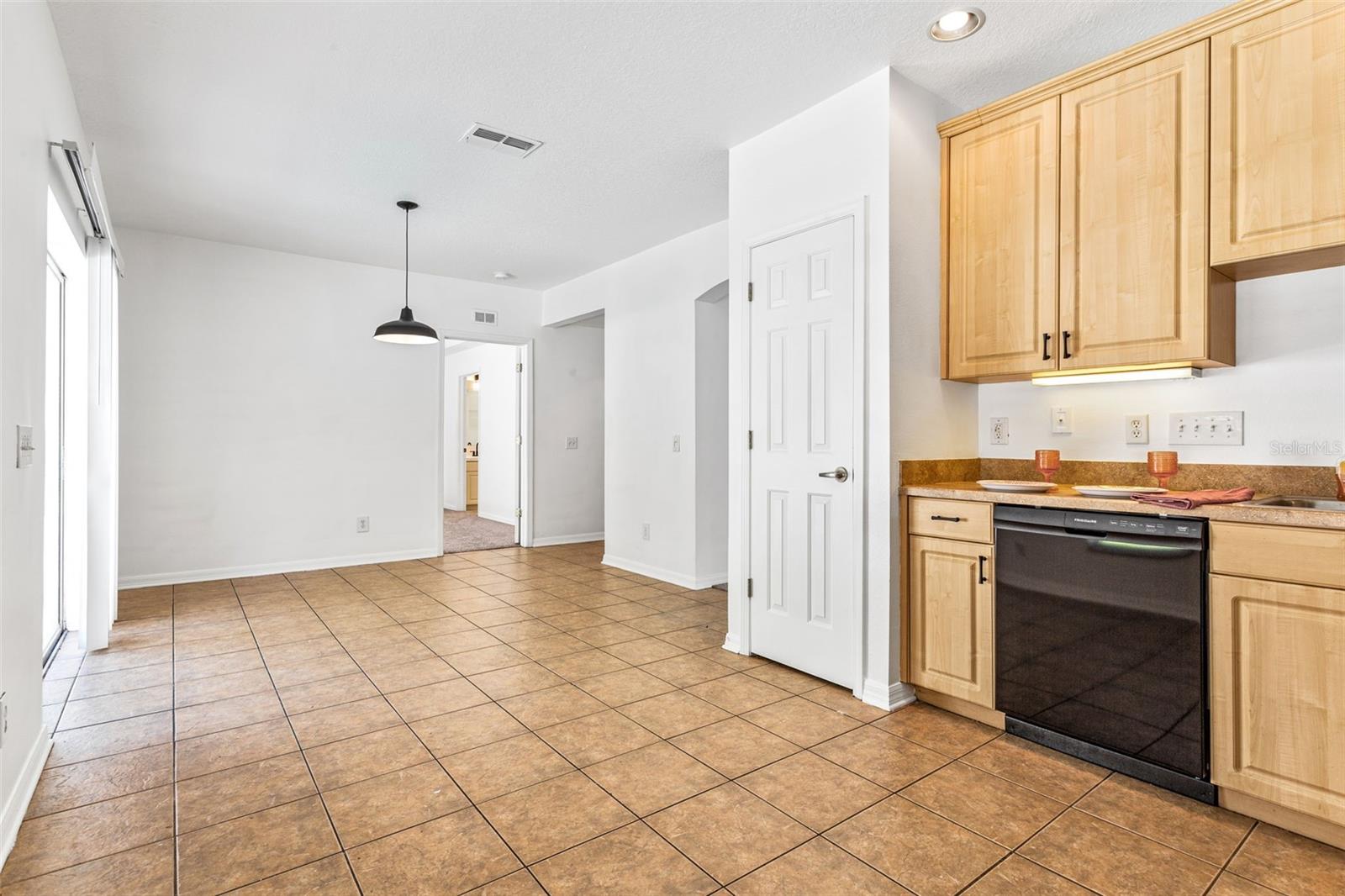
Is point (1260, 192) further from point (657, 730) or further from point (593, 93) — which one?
point (657, 730)

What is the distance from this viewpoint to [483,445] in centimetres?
941

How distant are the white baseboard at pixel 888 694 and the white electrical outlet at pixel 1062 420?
126cm

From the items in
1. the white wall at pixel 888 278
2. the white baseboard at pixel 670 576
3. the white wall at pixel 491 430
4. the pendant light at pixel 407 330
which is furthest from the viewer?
the white wall at pixel 491 430

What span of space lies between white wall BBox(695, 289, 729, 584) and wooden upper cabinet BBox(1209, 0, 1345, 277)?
3.08m

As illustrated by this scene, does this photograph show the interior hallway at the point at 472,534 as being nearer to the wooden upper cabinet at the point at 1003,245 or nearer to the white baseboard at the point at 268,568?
the white baseboard at the point at 268,568

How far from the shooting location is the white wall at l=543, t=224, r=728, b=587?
5035 millimetres

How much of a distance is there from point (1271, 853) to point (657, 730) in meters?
1.80

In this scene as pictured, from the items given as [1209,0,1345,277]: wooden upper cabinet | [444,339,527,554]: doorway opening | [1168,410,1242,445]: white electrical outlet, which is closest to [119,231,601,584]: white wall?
[444,339,527,554]: doorway opening

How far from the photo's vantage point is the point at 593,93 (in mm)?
3002

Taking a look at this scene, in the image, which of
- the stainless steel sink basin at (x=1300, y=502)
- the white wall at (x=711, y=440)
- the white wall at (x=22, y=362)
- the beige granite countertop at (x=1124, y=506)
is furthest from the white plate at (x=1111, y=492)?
the white wall at (x=22, y=362)

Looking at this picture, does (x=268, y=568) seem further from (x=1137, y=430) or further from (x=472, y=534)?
(x=1137, y=430)

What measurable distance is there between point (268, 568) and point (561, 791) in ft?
14.4

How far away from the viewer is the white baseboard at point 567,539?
688 cm

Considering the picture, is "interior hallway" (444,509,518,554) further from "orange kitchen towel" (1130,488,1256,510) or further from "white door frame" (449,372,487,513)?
"orange kitchen towel" (1130,488,1256,510)
